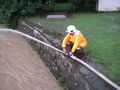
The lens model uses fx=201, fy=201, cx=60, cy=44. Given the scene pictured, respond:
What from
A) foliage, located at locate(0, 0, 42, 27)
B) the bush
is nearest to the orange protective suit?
foliage, located at locate(0, 0, 42, 27)

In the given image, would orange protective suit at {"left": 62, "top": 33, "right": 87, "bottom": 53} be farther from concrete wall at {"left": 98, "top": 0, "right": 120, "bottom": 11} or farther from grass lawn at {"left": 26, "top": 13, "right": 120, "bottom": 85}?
concrete wall at {"left": 98, "top": 0, "right": 120, "bottom": 11}

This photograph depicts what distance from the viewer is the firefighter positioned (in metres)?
5.04

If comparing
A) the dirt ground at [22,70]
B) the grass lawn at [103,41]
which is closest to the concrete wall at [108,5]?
the grass lawn at [103,41]

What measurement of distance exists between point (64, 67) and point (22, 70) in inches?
65.5

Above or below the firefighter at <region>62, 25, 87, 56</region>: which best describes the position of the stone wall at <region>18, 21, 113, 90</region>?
below

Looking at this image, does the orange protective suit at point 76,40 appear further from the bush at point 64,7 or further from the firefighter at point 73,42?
the bush at point 64,7

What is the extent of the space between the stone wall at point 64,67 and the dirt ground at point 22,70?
0.24 metres

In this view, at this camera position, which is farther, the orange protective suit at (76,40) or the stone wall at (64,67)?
the orange protective suit at (76,40)

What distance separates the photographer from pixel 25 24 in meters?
9.97

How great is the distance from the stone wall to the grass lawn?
448mm

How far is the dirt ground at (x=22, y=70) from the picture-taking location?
5.69 m

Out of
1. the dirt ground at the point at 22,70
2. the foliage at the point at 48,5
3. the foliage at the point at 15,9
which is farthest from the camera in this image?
the foliage at the point at 48,5

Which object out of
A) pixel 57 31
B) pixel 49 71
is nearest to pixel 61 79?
pixel 49 71

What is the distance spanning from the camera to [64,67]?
555cm
